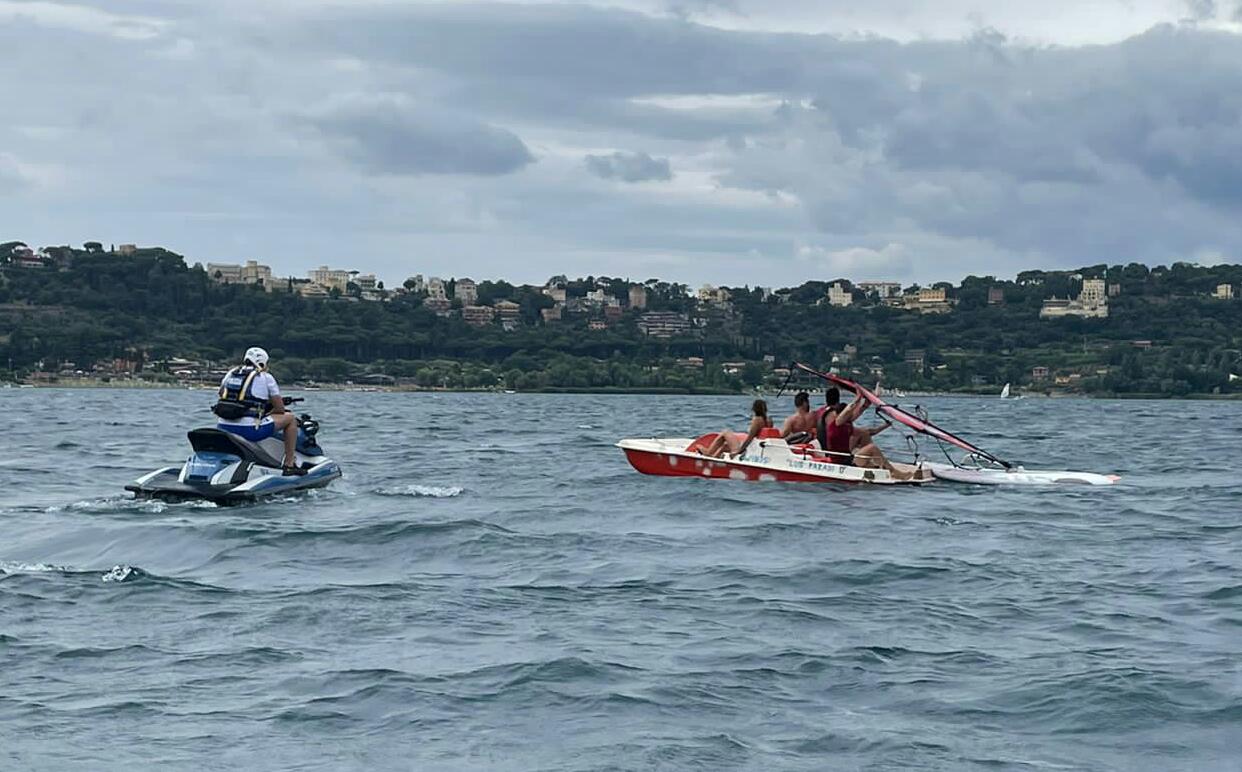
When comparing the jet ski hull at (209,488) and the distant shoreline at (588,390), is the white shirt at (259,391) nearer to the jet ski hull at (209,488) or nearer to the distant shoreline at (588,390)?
the jet ski hull at (209,488)

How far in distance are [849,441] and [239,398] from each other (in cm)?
970

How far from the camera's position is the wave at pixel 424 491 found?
947 inches

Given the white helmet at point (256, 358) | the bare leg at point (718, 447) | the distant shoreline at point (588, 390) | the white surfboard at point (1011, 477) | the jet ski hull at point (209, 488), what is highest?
the white helmet at point (256, 358)

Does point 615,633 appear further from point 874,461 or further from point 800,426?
point 800,426

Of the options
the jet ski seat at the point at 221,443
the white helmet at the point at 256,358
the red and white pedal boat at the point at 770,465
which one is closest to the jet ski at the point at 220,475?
the jet ski seat at the point at 221,443

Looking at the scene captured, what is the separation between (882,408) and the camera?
27797mm

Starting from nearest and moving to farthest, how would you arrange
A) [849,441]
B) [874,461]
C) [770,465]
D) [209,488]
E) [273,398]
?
[209,488] → [273,398] → [874,461] → [770,465] → [849,441]

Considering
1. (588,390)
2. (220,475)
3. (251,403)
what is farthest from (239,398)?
(588,390)

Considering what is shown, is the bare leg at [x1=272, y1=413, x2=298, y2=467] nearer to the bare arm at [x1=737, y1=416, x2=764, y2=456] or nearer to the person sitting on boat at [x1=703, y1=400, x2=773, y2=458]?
the person sitting on boat at [x1=703, y1=400, x2=773, y2=458]

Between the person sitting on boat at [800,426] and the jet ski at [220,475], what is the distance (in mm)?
8507

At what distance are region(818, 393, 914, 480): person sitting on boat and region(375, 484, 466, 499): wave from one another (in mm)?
5723

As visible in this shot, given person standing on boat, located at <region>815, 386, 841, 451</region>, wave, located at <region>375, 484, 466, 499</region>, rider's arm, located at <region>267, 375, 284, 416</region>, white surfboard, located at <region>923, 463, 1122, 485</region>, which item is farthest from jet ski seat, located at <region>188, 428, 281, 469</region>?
white surfboard, located at <region>923, 463, 1122, 485</region>

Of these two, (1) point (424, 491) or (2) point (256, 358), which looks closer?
(2) point (256, 358)

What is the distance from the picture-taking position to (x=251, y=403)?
21781 mm
